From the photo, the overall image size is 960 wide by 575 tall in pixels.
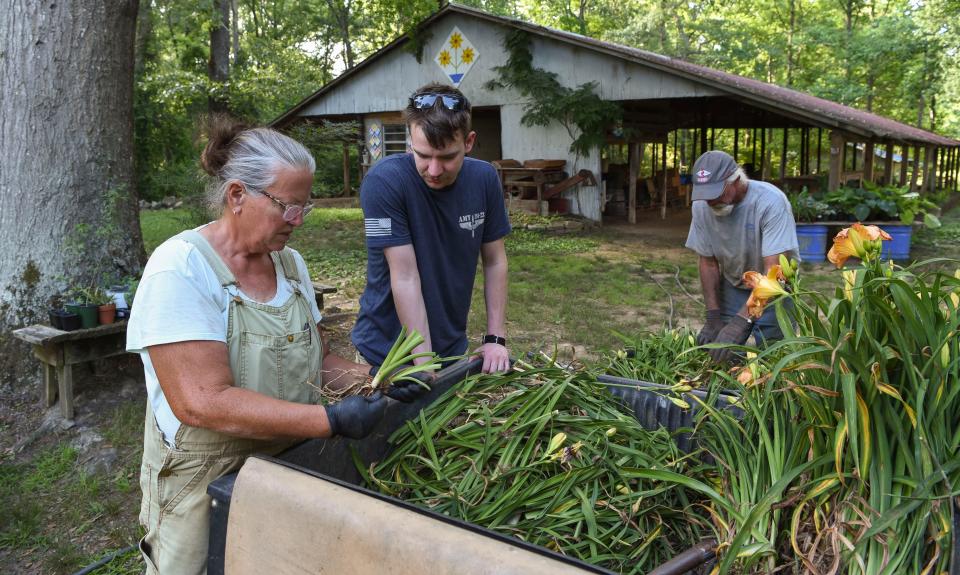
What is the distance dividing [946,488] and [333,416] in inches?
48.1

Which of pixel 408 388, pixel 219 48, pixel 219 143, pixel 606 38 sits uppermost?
pixel 606 38

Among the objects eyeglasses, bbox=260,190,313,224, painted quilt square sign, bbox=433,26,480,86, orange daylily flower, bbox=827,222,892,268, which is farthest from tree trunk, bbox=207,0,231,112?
orange daylily flower, bbox=827,222,892,268

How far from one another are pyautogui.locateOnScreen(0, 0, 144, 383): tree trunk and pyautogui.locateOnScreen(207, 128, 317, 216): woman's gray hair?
3359 mm

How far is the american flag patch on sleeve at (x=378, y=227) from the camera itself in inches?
92.7

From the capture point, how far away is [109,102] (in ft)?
15.4

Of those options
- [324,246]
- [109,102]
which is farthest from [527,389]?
[324,246]

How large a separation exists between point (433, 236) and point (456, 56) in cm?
1381

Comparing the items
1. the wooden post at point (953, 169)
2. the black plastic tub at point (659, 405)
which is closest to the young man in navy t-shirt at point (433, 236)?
the black plastic tub at point (659, 405)

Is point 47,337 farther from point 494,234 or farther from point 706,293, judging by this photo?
point 706,293

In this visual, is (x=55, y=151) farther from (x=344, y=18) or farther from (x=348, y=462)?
(x=344, y=18)

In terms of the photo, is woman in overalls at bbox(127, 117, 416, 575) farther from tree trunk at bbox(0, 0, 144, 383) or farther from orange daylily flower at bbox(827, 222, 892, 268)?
tree trunk at bbox(0, 0, 144, 383)

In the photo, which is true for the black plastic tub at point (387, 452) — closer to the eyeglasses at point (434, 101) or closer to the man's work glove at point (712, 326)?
the eyeglasses at point (434, 101)

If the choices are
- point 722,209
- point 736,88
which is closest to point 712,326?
point 722,209

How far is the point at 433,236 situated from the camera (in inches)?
97.0
